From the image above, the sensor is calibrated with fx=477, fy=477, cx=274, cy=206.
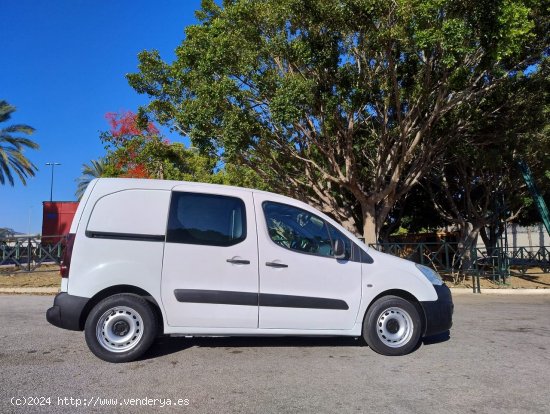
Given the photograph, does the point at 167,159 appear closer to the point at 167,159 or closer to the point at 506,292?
the point at 167,159

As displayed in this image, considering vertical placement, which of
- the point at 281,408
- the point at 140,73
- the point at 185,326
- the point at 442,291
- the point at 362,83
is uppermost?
the point at 140,73

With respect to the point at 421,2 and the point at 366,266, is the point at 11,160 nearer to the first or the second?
the point at 421,2

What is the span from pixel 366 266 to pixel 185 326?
2.22 meters

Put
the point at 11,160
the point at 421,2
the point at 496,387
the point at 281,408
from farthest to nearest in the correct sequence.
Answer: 1. the point at 11,160
2. the point at 421,2
3. the point at 496,387
4. the point at 281,408

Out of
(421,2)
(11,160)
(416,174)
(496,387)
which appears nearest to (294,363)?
(496,387)

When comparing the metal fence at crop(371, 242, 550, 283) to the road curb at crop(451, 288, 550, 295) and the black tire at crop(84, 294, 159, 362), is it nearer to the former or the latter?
the road curb at crop(451, 288, 550, 295)

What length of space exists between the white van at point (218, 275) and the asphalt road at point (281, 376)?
0.37 meters

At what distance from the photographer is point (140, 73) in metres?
15.4

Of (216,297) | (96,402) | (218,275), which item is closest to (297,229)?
(218,275)

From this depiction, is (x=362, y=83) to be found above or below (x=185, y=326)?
above

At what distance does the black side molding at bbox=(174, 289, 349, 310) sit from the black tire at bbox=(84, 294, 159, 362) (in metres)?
0.44

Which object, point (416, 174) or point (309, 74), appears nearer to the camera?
point (309, 74)

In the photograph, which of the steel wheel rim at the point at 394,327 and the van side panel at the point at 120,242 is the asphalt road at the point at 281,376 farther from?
the van side panel at the point at 120,242

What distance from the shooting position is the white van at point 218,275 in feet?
17.2
